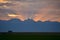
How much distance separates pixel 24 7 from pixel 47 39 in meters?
0.49

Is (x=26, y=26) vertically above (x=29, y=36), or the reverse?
(x=26, y=26)

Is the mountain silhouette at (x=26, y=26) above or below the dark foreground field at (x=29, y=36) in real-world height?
above

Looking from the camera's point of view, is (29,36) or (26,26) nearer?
(29,36)

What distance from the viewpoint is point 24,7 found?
1728mm

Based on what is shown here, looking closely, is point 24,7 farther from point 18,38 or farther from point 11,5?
point 18,38

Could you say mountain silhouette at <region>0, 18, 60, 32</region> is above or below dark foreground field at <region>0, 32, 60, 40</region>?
above

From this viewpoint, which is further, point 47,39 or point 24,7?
point 24,7

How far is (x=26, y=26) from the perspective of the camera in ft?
5.68

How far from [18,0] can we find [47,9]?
382mm

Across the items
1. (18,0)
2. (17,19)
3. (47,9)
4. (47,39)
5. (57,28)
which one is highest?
(18,0)

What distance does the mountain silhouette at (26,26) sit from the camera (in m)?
1.71

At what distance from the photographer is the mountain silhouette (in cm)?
171

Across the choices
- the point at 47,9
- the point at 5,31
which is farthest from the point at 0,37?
the point at 47,9

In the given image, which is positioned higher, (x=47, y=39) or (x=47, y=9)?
(x=47, y=9)
